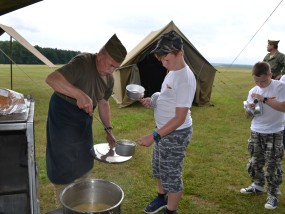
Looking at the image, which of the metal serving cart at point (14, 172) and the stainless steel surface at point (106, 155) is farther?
the stainless steel surface at point (106, 155)

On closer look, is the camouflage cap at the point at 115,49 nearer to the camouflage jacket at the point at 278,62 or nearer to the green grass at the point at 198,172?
the green grass at the point at 198,172

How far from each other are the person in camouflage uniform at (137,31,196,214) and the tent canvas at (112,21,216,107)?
5.60m

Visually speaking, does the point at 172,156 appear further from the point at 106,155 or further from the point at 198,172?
the point at 198,172

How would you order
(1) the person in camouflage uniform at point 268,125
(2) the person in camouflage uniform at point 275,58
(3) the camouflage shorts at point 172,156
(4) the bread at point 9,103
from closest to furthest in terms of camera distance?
(4) the bread at point 9,103 → (3) the camouflage shorts at point 172,156 → (1) the person in camouflage uniform at point 268,125 → (2) the person in camouflage uniform at point 275,58

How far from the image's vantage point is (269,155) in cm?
294

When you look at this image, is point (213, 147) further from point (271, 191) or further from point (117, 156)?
point (117, 156)

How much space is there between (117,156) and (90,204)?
0.46m

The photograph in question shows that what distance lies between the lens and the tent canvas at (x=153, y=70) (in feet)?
26.8

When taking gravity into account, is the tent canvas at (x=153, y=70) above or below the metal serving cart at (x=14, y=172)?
below

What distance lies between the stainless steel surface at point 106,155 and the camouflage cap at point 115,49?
0.75 meters

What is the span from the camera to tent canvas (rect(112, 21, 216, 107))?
818 centimetres

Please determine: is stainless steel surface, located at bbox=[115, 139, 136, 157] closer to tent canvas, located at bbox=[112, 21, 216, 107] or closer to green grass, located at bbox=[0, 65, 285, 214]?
green grass, located at bbox=[0, 65, 285, 214]

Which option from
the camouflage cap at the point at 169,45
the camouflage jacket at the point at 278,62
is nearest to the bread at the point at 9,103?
the camouflage cap at the point at 169,45

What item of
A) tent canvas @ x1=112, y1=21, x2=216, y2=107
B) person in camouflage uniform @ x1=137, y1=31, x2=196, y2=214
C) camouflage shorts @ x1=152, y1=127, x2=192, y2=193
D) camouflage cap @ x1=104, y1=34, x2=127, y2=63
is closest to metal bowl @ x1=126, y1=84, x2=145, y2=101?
person in camouflage uniform @ x1=137, y1=31, x2=196, y2=214
